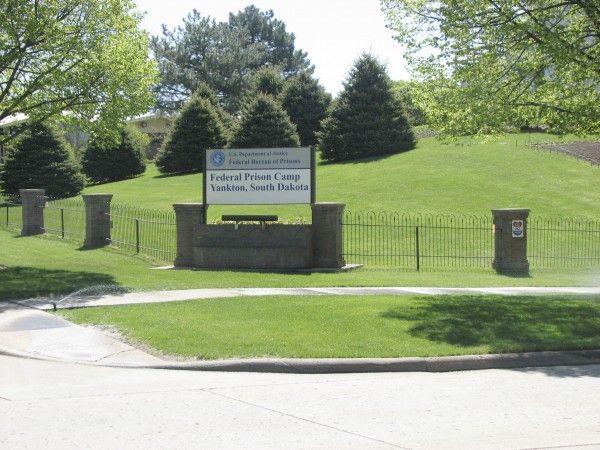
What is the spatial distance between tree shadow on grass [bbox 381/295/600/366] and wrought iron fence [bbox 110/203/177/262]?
11499mm

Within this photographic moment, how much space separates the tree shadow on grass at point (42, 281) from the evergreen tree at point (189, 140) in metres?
32.8

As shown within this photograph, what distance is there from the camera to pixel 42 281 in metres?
17.2

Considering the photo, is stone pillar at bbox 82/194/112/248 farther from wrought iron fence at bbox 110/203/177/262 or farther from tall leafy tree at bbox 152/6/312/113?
tall leafy tree at bbox 152/6/312/113

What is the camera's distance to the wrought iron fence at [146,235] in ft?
79.8

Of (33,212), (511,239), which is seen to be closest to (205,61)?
(33,212)

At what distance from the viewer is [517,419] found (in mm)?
7191

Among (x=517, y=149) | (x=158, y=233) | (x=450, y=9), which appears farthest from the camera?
(x=517, y=149)

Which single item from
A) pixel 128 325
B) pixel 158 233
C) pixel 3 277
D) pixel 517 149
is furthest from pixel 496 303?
pixel 517 149

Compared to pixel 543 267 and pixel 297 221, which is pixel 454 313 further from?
pixel 543 267

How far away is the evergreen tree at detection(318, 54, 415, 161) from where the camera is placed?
1960 inches

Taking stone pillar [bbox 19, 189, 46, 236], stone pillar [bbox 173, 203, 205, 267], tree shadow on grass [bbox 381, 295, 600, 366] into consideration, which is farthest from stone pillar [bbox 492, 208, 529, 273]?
stone pillar [bbox 19, 189, 46, 236]

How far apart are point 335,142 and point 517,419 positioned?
43.6 meters

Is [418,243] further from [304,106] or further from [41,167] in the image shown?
[304,106]

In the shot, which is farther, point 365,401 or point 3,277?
point 3,277
